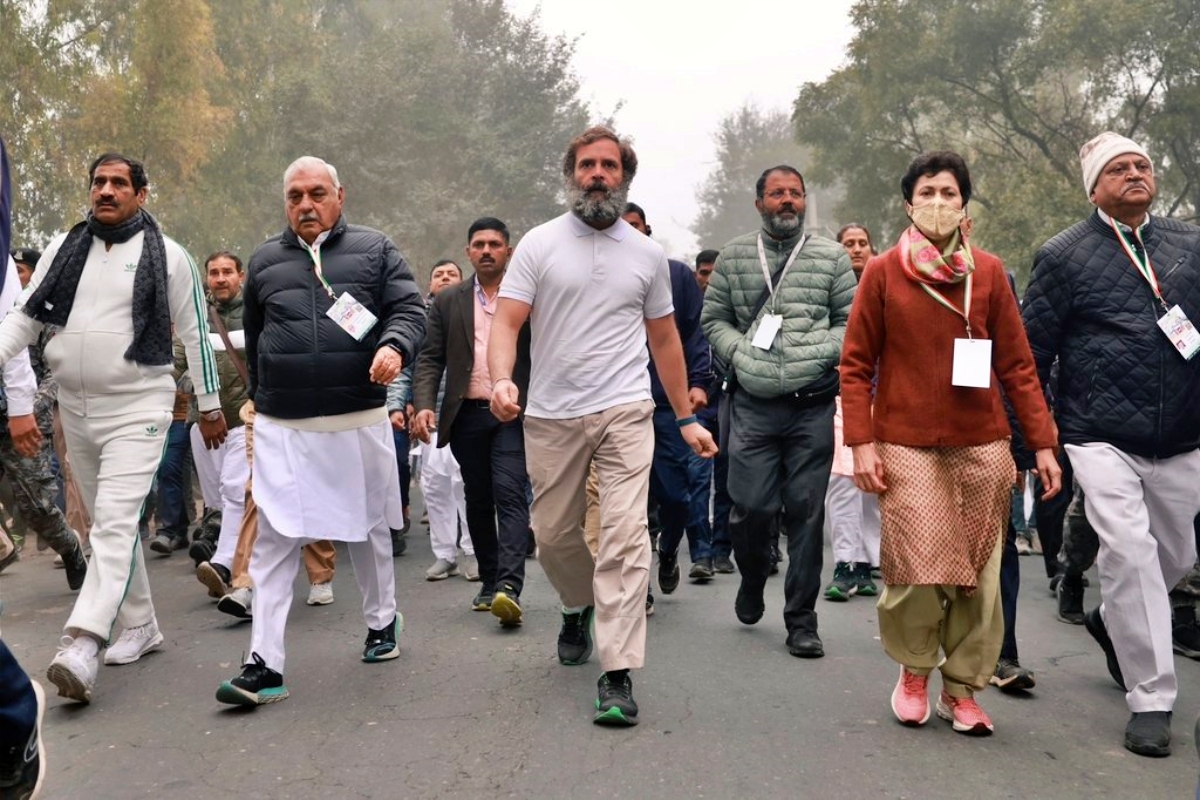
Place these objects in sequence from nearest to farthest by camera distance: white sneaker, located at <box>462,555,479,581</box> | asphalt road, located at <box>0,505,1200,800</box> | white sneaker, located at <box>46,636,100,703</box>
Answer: asphalt road, located at <box>0,505,1200,800</box> → white sneaker, located at <box>46,636,100,703</box> → white sneaker, located at <box>462,555,479,581</box>

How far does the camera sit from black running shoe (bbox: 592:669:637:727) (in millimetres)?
5121

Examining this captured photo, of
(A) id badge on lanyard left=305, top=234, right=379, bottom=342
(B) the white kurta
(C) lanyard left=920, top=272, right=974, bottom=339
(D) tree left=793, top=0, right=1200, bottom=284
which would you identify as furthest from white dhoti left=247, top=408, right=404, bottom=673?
(D) tree left=793, top=0, right=1200, bottom=284

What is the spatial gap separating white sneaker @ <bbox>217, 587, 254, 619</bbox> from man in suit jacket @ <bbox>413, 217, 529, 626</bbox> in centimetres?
128

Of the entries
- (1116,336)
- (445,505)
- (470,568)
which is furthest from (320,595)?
(1116,336)

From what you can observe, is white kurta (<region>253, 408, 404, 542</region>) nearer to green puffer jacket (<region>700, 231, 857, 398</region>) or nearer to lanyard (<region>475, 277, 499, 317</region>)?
green puffer jacket (<region>700, 231, 857, 398</region>)

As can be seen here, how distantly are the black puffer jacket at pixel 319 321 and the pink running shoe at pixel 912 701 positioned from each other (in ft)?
7.95

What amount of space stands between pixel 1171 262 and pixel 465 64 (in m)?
45.7

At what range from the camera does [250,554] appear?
302 inches

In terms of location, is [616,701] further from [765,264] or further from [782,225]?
[782,225]

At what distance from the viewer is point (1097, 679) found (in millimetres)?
6105

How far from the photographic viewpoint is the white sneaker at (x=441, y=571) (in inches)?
362

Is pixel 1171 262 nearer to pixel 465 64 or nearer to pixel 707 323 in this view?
pixel 707 323

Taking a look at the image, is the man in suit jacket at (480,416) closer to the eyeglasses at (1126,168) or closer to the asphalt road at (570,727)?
the asphalt road at (570,727)

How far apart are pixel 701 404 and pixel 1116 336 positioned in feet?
7.32
